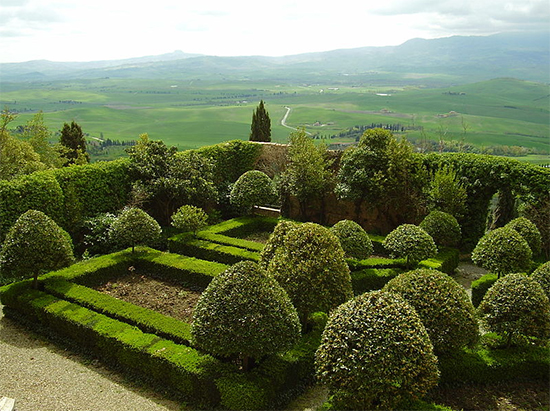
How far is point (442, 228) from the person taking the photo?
14977 mm

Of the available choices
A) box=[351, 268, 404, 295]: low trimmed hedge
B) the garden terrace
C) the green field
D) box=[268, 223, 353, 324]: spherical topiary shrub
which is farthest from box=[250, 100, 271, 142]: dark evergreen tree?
the green field

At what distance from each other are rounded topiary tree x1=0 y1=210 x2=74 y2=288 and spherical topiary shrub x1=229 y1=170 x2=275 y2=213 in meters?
8.22

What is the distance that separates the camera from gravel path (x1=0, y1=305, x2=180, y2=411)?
8.00 meters

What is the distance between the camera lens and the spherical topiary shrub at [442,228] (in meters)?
15.0

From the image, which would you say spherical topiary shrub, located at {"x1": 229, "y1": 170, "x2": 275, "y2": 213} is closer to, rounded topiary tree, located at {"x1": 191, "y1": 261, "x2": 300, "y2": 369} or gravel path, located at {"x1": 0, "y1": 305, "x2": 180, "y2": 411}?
gravel path, located at {"x1": 0, "y1": 305, "x2": 180, "y2": 411}

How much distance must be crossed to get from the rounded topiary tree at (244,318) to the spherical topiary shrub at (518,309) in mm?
4115

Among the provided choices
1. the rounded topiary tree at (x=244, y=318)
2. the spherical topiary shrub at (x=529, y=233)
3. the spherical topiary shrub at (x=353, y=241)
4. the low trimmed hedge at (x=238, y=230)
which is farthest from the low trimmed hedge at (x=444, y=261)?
the rounded topiary tree at (x=244, y=318)

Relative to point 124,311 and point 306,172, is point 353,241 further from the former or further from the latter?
point 124,311

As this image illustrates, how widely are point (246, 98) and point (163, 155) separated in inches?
6139

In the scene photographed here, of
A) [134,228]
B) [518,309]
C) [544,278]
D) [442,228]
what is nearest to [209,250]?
[134,228]

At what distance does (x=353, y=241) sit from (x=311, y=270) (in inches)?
158

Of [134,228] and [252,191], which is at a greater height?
[252,191]

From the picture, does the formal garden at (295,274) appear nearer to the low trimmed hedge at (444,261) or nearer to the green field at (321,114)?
the low trimmed hedge at (444,261)

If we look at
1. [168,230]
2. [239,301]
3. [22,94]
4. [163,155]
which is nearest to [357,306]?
[239,301]
